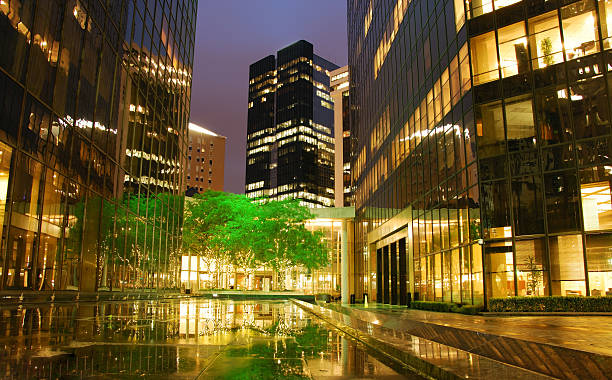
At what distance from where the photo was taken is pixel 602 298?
2031cm

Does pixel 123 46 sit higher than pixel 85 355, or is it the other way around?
pixel 123 46

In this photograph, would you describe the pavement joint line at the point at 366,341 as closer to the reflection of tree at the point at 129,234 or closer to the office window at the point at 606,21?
the reflection of tree at the point at 129,234

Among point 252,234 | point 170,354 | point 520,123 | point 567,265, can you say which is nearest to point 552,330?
point 170,354

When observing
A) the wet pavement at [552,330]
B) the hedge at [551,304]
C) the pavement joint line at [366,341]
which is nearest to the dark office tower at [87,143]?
the pavement joint line at [366,341]

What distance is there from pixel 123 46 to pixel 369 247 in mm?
35983

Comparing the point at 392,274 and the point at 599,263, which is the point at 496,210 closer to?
the point at 599,263

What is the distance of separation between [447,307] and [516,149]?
939 centimetres

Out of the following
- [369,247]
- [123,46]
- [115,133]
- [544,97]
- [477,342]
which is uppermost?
[123,46]

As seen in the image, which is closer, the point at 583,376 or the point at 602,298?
the point at 583,376

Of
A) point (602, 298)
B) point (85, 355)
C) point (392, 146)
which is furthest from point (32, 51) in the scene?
point (392, 146)

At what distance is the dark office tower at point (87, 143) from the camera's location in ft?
45.3

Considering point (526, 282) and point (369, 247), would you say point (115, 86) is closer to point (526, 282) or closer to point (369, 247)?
point (526, 282)

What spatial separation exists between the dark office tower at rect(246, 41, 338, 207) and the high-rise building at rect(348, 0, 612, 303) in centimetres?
13191

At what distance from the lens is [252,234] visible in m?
46.1
